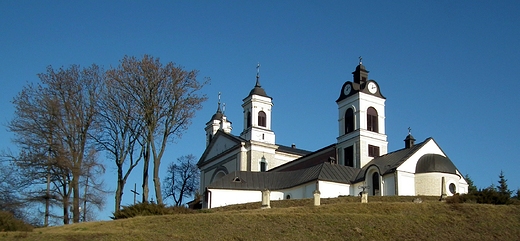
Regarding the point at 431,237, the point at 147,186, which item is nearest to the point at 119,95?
the point at 147,186

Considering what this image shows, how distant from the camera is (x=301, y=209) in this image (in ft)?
106

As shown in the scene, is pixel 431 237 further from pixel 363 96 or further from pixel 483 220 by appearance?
pixel 363 96

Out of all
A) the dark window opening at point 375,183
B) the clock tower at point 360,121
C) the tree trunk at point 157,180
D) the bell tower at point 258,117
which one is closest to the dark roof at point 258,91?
the bell tower at point 258,117

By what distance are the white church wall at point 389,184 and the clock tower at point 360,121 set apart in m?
5.20

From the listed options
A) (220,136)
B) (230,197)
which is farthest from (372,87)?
(220,136)

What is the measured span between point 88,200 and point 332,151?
2505 centimetres

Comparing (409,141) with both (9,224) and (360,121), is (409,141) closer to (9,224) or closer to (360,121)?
(360,121)

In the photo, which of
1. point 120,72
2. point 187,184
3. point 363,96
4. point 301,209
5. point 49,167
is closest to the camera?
point 301,209

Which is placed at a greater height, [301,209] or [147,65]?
[147,65]

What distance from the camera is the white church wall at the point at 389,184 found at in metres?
46.1

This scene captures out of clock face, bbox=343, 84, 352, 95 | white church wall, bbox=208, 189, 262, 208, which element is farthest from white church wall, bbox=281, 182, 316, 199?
clock face, bbox=343, 84, 352, 95

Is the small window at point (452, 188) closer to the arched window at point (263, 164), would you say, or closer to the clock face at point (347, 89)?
the clock face at point (347, 89)

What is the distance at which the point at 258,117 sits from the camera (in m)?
63.1

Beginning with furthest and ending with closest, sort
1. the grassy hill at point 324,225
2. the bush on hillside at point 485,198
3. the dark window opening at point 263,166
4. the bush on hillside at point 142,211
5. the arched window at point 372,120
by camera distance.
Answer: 1. the dark window opening at point 263,166
2. the arched window at point 372,120
3. the bush on hillside at point 485,198
4. the bush on hillside at point 142,211
5. the grassy hill at point 324,225
